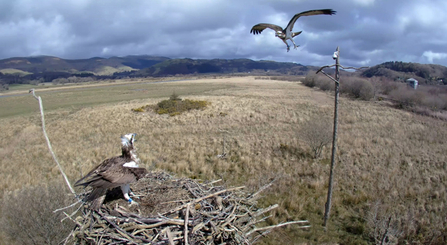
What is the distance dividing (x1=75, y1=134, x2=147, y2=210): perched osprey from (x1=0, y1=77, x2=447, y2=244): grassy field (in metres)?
3.87

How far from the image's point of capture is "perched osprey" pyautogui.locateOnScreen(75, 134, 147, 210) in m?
5.05

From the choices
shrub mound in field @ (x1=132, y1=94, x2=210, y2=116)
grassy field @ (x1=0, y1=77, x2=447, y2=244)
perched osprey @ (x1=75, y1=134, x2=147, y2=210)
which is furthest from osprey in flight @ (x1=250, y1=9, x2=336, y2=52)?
shrub mound in field @ (x1=132, y1=94, x2=210, y2=116)

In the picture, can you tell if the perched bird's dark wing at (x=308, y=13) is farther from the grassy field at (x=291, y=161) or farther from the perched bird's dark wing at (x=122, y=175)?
the grassy field at (x=291, y=161)

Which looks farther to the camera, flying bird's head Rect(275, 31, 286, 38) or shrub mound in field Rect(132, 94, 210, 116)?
shrub mound in field Rect(132, 94, 210, 116)

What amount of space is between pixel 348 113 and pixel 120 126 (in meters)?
25.0

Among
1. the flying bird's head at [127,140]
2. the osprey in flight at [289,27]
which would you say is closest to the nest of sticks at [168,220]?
the flying bird's head at [127,140]

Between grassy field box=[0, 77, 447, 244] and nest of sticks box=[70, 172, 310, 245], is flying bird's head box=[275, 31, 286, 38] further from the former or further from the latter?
grassy field box=[0, 77, 447, 244]

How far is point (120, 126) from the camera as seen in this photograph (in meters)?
22.6

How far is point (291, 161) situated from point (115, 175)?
9.62 meters

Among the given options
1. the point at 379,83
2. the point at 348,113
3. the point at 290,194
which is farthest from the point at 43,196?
the point at 379,83

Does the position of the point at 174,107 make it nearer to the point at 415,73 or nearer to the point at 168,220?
the point at 168,220

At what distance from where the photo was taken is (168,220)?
505cm

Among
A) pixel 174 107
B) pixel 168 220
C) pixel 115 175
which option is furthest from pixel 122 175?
pixel 174 107

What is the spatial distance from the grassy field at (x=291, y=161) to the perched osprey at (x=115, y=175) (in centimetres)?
387
